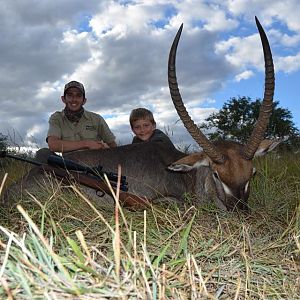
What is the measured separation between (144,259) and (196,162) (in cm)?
349

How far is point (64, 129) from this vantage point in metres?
7.70

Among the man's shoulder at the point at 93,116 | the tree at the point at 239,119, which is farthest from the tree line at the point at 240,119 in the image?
the man's shoulder at the point at 93,116

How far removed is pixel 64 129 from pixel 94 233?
4556 mm

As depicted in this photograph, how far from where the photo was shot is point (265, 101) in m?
5.41

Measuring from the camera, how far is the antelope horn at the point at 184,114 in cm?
515

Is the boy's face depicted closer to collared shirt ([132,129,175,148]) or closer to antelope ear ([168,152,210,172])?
collared shirt ([132,129,175,148])

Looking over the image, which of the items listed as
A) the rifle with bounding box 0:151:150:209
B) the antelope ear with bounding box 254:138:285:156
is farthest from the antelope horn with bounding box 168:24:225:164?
the rifle with bounding box 0:151:150:209

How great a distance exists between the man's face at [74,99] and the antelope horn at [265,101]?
3102mm

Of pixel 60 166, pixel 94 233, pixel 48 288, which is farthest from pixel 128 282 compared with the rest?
pixel 60 166

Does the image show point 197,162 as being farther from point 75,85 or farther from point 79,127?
point 75,85

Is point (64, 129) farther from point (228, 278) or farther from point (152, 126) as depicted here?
point (228, 278)

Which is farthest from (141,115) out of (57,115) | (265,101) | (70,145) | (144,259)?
(144,259)

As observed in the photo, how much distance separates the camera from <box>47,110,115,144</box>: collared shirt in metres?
7.65

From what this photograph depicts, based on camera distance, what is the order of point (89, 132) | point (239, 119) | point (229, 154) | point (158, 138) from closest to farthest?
point (229, 154) < point (158, 138) < point (89, 132) < point (239, 119)
